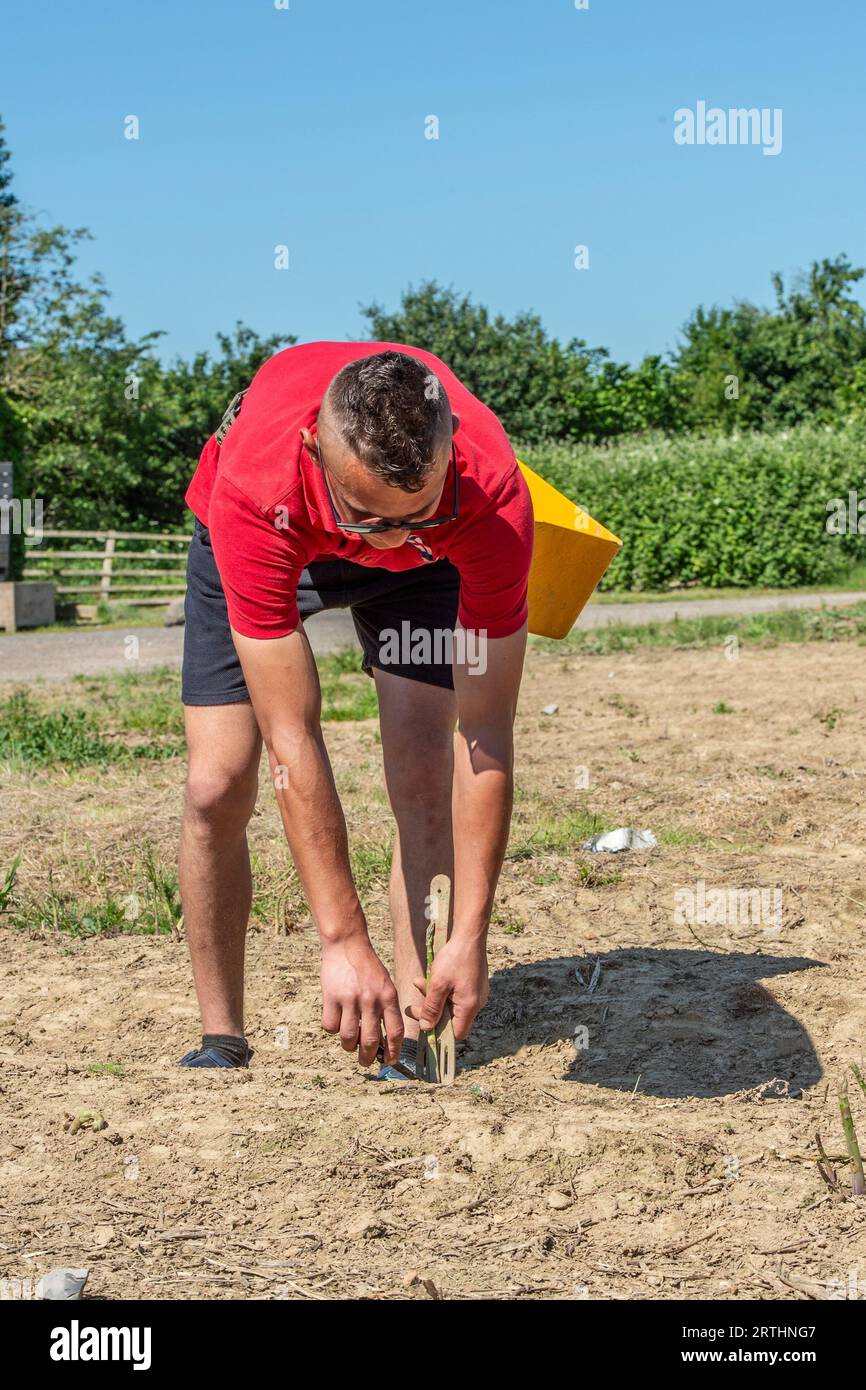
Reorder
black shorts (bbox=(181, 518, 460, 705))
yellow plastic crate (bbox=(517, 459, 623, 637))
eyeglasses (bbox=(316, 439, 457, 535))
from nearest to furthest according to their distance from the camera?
eyeglasses (bbox=(316, 439, 457, 535)), black shorts (bbox=(181, 518, 460, 705)), yellow plastic crate (bbox=(517, 459, 623, 637))

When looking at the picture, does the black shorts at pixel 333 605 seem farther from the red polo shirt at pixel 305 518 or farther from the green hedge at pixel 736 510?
the green hedge at pixel 736 510

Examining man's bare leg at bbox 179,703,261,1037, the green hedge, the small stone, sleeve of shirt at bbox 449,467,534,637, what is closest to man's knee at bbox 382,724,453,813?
man's bare leg at bbox 179,703,261,1037

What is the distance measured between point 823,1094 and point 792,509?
55.1ft

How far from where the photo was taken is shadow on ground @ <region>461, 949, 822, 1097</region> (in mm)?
3199

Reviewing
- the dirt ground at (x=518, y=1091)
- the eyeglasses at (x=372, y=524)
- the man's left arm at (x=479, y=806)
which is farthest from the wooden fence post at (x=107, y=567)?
the eyeglasses at (x=372, y=524)

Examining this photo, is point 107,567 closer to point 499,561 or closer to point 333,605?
point 333,605

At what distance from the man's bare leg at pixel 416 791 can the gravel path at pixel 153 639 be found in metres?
6.90

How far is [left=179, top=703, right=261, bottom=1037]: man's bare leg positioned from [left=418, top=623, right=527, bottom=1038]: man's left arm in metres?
0.67

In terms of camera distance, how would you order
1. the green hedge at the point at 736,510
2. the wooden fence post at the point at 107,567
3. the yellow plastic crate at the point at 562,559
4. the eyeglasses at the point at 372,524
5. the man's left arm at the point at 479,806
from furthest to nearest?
the green hedge at the point at 736,510 → the wooden fence post at the point at 107,567 → the yellow plastic crate at the point at 562,559 → the man's left arm at the point at 479,806 → the eyeglasses at the point at 372,524

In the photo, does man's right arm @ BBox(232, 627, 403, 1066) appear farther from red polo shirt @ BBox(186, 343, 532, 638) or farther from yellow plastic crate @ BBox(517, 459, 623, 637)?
yellow plastic crate @ BBox(517, 459, 623, 637)

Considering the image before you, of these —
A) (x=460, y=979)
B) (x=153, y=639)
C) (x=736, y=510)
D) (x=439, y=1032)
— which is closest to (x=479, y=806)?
(x=460, y=979)

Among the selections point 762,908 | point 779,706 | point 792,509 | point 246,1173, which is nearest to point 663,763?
point 779,706

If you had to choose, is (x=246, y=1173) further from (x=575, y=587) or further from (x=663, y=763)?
(x=663, y=763)

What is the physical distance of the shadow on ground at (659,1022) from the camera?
3199mm
